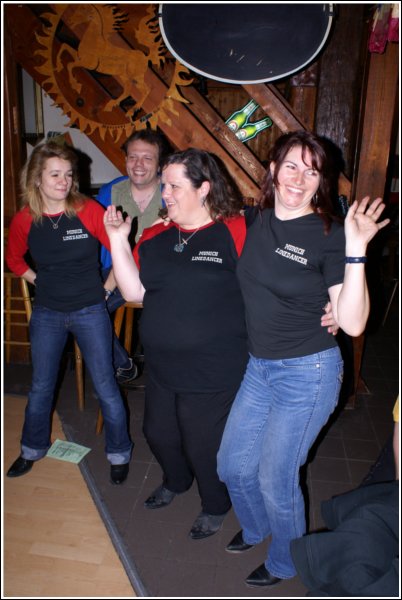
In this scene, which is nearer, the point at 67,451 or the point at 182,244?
the point at 182,244

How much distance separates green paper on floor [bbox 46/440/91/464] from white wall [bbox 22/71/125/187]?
3.92m

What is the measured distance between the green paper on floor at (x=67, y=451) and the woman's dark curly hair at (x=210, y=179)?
1755 mm

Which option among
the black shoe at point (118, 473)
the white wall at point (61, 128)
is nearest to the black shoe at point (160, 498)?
the black shoe at point (118, 473)

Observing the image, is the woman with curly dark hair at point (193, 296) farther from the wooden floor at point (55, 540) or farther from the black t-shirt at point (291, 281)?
the wooden floor at point (55, 540)

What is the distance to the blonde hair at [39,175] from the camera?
2508mm

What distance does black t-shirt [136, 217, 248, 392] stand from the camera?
2.00 meters

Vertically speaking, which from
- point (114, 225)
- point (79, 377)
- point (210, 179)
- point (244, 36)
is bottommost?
point (79, 377)

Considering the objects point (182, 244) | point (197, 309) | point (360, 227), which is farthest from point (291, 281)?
point (182, 244)

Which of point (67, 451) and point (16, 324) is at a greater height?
point (16, 324)

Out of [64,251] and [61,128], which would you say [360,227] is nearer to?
[64,251]

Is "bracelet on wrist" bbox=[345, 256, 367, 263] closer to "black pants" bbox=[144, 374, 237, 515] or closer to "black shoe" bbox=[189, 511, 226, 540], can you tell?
"black pants" bbox=[144, 374, 237, 515]

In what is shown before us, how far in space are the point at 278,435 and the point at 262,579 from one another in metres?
0.75

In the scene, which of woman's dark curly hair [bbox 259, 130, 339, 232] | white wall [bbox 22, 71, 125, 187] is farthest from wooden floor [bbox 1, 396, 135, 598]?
white wall [bbox 22, 71, 125, 187]

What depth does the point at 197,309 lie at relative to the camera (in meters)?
2.00
